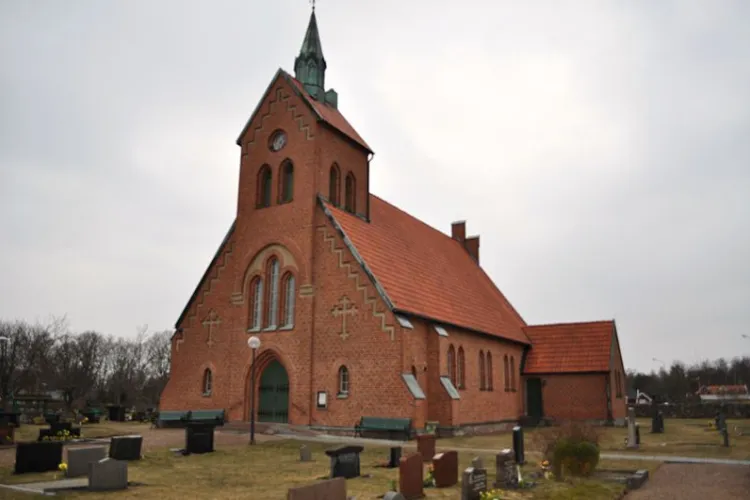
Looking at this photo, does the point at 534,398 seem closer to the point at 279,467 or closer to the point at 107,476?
the point at 279,467

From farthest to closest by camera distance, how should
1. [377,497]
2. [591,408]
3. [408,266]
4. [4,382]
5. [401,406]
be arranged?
[4,382]
[591,408]
[408,266]
[401,406]
[377,497]

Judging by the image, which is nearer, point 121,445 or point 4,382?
point 121,445

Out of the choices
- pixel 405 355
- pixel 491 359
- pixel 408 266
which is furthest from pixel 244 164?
pixel 491 359

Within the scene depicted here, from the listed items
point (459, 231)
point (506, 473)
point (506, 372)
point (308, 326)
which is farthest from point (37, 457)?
point (459, 231)

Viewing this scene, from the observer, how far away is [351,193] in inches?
1328

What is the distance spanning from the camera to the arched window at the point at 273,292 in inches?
1204

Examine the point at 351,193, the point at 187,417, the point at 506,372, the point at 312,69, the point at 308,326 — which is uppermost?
the point at 312,69

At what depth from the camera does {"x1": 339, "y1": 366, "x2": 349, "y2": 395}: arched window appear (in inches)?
1104

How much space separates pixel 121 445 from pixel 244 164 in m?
18.3

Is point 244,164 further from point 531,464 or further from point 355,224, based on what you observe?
point 531,464

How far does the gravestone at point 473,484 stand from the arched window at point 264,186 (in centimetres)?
2191

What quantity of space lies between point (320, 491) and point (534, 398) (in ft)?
111

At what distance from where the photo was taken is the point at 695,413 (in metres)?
52.0

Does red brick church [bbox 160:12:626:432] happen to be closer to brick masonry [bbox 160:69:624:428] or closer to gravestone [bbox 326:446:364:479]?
brick masonry [bbox 160:69:624:428]
